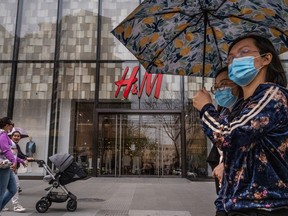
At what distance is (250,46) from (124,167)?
14.9m

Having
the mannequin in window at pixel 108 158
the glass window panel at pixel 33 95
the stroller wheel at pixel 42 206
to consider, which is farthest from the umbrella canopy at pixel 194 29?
the glass window panel at pixel 33 95

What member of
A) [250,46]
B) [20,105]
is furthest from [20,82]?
[250,46]

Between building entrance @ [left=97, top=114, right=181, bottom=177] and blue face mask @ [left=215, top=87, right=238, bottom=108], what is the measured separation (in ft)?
46.2

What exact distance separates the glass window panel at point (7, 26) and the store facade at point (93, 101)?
5 centimetres

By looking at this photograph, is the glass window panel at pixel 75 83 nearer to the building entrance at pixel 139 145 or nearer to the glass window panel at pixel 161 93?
the building entrance at pixel 139 145

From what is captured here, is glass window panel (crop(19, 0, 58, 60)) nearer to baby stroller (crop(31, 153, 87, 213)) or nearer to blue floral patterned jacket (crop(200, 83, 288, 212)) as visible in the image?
baby stroller (crop(31, 153, 87, 213))

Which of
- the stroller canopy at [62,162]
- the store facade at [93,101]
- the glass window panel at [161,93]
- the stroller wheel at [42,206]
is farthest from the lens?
the glass window panel at [161,93]

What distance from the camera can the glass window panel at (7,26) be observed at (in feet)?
54.5

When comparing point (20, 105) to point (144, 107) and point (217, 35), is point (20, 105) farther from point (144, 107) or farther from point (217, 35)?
point (217, 35)

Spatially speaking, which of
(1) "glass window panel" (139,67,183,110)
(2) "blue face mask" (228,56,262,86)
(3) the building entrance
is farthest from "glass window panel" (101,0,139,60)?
(2) "blue face mask" (228,56,262,86)

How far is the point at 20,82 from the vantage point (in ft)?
53.9

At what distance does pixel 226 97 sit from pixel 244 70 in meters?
0.53

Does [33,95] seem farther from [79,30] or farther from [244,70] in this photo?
[244,70]

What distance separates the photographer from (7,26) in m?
16.9
